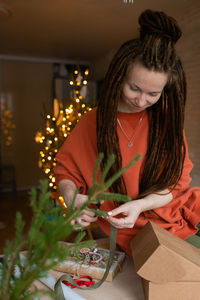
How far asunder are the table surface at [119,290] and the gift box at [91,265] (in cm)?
2

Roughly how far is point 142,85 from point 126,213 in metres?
0.38

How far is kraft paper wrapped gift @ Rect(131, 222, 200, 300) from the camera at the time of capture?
2.17ft

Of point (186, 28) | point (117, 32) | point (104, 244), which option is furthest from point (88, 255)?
point (117, 32)

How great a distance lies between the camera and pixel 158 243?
0.67 metres

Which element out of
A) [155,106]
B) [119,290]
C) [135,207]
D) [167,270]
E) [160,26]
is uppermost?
[160,26]

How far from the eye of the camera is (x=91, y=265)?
84 cm

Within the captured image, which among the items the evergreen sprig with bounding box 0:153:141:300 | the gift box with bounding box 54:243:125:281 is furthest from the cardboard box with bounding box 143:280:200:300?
the evergreen sprig with bounding box 0:153:141:300

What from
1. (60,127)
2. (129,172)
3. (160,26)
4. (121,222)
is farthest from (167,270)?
(60,127)

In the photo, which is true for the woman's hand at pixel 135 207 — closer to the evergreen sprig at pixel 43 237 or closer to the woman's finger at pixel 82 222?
the woman's finger at pixel 82 222

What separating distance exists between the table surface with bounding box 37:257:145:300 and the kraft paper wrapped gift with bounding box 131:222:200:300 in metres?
0.08

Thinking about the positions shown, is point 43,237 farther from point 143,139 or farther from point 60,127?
point 60,127

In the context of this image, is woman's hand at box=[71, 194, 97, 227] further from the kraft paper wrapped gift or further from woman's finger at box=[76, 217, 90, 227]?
the kraft paper wrapped gift

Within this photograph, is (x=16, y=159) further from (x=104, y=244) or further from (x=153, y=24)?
(x=153, y=24)

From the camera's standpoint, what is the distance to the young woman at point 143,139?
71 cm
